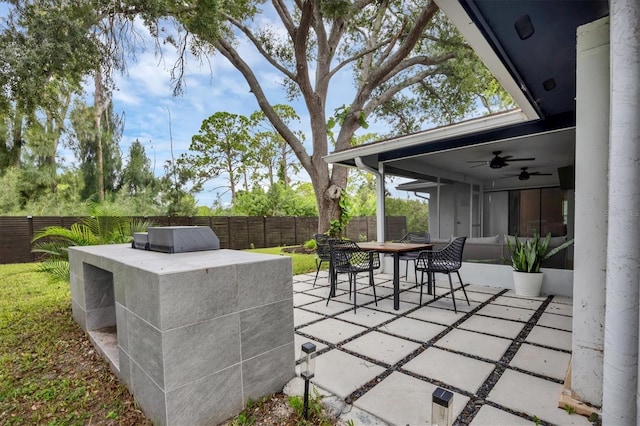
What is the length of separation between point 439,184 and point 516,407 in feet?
19.1

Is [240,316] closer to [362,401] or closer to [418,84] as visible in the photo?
[362,401]

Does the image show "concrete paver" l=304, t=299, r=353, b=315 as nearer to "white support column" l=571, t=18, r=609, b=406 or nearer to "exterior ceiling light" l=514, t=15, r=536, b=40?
"white support column" l=571, t=18, r=609, b=406

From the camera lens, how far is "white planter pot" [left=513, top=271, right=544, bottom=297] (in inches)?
162

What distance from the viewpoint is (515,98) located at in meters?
2.98

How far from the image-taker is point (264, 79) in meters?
10.9

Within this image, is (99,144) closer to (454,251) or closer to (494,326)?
(454,251)

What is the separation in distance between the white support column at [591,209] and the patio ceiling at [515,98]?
0.90 ft

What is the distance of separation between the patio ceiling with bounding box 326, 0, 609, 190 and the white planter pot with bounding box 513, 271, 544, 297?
1918 mm

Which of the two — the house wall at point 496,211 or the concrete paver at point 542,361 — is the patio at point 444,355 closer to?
the concrete paver at point 542,361

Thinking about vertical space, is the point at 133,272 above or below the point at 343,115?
below

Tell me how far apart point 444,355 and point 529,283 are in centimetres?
255

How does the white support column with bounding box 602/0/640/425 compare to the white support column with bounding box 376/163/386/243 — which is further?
the white support column with bounding box 376/163/386/243

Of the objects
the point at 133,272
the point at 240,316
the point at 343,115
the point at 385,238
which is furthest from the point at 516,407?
the point at 343,115

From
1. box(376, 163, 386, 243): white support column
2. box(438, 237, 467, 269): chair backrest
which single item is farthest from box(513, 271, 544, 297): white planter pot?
box(376, 163, 386, 243): white support column
